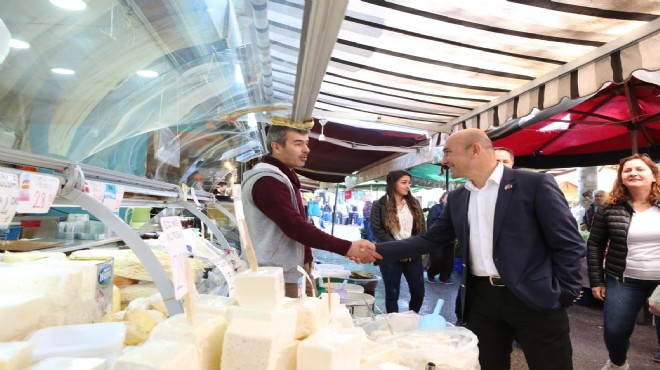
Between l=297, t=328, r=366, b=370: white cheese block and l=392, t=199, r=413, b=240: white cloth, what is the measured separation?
3.87 m

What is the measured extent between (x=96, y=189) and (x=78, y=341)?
26.9 inches

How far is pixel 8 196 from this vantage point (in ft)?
3.00

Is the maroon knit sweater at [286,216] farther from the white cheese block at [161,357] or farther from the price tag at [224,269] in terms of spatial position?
the white cheese block at [161,357]

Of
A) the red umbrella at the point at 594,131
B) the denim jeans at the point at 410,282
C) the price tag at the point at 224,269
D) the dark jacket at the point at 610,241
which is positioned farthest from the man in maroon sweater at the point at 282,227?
the red umbrella at the point at 594,131

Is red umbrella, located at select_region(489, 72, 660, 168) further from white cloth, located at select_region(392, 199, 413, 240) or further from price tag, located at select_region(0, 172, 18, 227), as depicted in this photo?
price tag, located at select_region(0, 172, 18, 227)

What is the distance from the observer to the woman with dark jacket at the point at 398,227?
14.9ft

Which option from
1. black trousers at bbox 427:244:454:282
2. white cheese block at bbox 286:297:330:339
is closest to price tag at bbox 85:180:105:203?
white cheese block at bbox 286:297:330:339

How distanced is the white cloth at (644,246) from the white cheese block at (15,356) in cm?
396

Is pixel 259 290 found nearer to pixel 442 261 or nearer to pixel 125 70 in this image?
pixel 125 70

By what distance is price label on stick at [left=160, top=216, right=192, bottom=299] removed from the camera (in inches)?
35.4

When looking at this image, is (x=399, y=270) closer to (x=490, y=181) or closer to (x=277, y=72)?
(x=490, y=181)

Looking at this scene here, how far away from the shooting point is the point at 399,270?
4.58 metres

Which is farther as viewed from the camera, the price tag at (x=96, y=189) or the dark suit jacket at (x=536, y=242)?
the dark suit jacket at (x=536, y=242)

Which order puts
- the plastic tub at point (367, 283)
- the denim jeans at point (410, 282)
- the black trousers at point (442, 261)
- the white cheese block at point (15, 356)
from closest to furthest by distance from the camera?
the white cheese block at point (15, 356) < the plastic tub at point (367, 283) < the denim jeans at point (410, 282) < the black trousers at point (442, 261)
